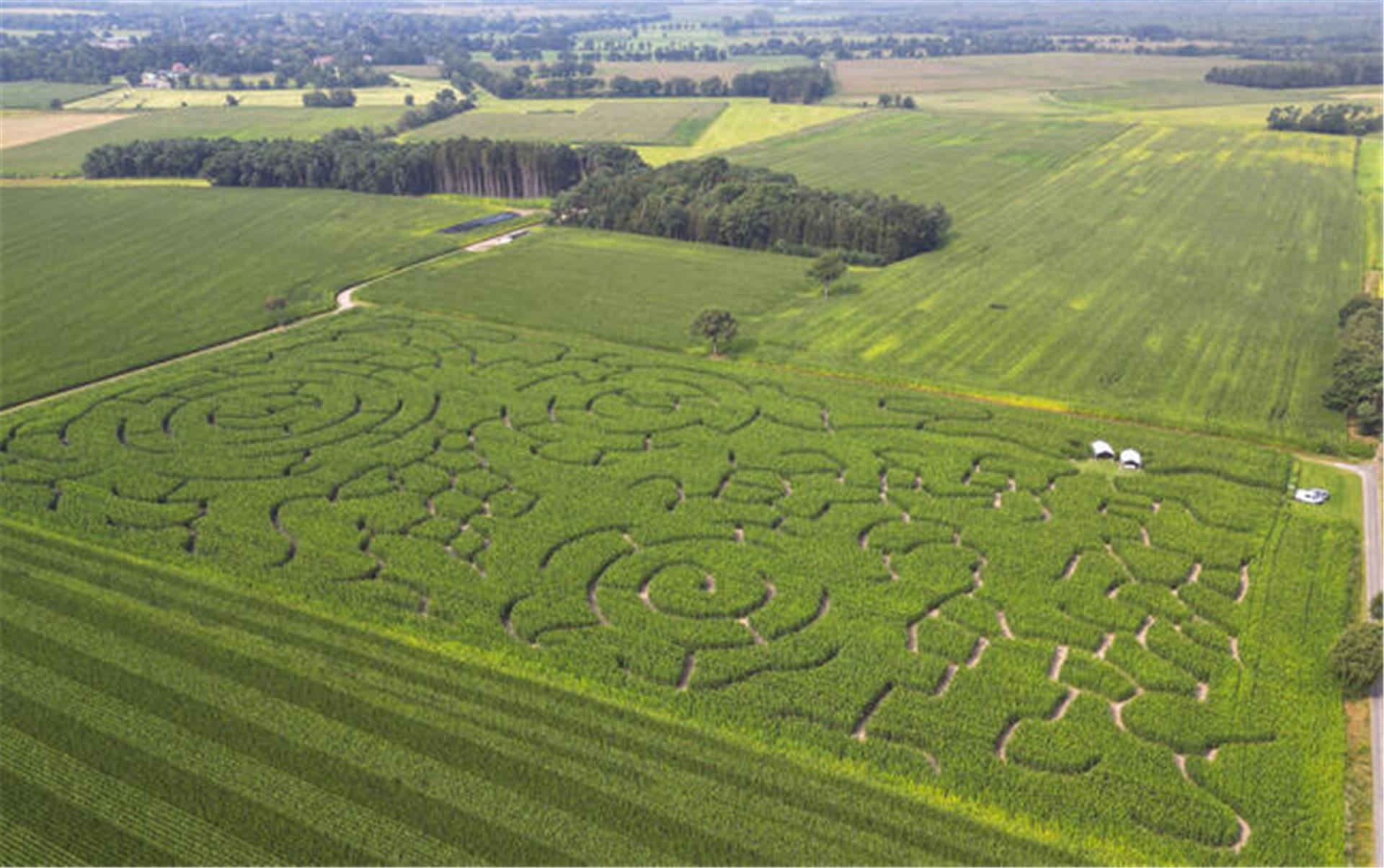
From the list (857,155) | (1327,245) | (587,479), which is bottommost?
(587,479)

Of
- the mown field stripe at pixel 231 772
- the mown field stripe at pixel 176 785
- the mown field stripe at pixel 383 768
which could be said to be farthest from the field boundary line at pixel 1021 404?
the mown field stripe at pixel 176 785

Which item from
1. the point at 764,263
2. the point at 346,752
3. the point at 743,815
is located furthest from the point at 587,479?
the point at 764,263

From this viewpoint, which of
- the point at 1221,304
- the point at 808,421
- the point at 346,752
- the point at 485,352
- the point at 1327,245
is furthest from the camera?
the point at 1327,245

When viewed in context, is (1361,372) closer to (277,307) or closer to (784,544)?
(784,544)

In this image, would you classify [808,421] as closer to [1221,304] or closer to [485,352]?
[485,352]

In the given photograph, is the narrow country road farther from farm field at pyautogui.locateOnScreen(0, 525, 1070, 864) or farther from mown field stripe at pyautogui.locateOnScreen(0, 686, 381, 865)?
mown field stripe at pyautogui.locateOnScreen(0, 686, 381, 865)

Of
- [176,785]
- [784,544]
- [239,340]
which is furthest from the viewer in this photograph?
[239,340]

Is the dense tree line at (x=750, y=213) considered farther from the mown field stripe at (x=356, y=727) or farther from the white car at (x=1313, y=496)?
the mown field stripe at (x=356, y=727)

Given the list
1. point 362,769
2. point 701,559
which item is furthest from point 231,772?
point 701,559
